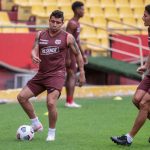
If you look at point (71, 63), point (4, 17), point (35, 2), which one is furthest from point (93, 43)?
point (71, 63)

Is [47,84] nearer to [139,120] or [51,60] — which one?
[51,60]

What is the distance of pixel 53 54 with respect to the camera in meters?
9.63

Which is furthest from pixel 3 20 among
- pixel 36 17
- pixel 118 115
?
pixel 118 115

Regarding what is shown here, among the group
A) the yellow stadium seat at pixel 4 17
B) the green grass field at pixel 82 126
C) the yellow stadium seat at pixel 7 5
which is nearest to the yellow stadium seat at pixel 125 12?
the yellow stadium seat at pixel 7 5

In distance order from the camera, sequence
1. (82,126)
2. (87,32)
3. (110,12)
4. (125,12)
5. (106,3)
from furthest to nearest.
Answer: (125,12)
(106,3)
(110,12)
(87,32)
(82,126)

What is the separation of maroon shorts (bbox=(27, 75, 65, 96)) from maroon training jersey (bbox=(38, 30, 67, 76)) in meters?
0.08

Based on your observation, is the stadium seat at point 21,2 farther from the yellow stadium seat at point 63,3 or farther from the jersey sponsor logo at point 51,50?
the jersey sponsor logo at point 51,50

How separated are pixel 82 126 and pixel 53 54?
2.02 metres

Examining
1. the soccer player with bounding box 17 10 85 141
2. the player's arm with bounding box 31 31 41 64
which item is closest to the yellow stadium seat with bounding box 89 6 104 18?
the player's arm with bounding box 31 31 41 64

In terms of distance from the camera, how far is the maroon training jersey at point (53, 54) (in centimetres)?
962

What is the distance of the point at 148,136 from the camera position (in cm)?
996

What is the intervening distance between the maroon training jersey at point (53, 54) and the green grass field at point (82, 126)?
1.02 m

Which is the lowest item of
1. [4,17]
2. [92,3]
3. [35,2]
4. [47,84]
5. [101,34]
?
[101,34]

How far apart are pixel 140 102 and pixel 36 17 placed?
12.2 m
